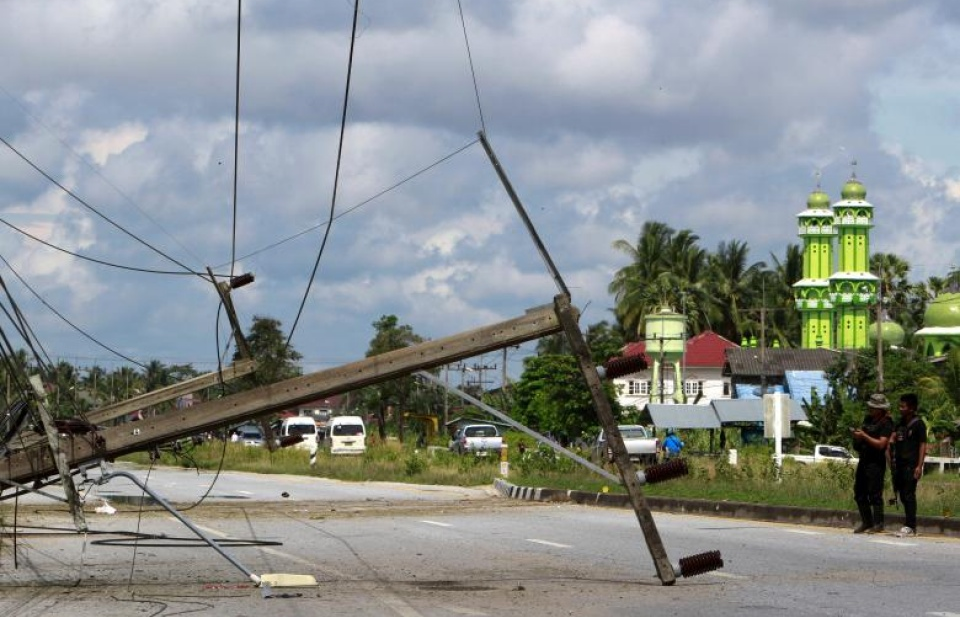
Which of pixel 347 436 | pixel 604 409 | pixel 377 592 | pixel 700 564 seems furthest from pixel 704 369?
pixel 604 409

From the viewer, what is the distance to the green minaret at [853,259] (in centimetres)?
10544

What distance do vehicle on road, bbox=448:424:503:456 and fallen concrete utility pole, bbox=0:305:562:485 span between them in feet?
143

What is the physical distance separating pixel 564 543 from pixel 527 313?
234 inches

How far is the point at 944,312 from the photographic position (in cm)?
8550

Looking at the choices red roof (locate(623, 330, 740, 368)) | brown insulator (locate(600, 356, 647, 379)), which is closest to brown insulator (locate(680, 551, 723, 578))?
brown insulator (locate(600, 356, 647, 379))

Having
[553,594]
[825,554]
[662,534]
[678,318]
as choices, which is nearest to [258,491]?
[662,534]

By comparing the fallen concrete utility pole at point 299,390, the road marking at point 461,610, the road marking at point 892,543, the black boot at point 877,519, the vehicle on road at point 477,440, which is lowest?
the road marking at point 461,610

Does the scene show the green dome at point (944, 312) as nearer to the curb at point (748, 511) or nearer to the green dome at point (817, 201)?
the green dome at point (817, 201)

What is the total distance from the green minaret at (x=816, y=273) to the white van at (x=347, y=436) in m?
51.4

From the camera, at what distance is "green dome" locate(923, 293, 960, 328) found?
84.9 metres

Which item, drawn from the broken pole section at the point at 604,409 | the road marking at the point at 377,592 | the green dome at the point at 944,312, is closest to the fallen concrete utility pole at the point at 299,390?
the broken pole section at the point at 604,409

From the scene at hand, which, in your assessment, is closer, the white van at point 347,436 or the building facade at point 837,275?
the white van at point 347,436

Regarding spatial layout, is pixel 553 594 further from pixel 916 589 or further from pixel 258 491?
pixel 258 491

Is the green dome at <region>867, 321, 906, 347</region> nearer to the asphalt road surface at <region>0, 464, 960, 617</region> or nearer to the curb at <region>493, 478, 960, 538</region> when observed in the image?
the curb at <region>493, 478, 960, 538</region>
